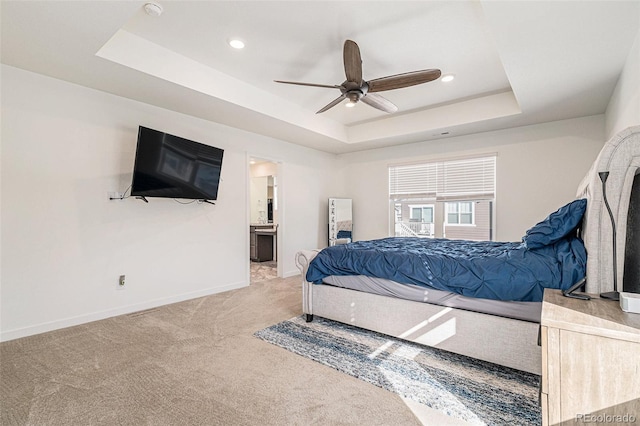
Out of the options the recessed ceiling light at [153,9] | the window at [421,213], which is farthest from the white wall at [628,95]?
the recessed ceiling light at [153,9]

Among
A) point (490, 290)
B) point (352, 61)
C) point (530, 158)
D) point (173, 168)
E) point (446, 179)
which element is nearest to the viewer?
point (490, 290)

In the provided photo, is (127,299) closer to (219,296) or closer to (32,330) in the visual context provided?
(32,330)

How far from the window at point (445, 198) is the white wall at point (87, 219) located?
316 centimetres

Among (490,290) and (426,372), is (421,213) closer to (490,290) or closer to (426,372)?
Result: (490,290)

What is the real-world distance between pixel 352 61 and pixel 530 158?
11.4 ft

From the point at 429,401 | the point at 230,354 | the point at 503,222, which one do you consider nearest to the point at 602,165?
the point at 429,401

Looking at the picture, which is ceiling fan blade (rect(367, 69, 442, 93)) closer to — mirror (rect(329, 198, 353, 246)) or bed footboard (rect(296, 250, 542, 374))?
bed footboard (rect(296, 250, 542, 374))

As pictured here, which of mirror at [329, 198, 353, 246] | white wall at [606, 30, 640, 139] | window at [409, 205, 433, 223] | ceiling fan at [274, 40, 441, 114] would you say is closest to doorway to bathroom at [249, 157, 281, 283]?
mirror at [329, 198, 353, 246]

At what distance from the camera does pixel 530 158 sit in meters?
4.35

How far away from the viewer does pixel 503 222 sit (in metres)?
4.57

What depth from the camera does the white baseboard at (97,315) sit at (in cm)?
269

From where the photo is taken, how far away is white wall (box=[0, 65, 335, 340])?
2707 mm

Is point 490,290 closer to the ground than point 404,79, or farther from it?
closer to the ground

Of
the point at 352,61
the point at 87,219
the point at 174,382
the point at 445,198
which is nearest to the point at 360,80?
the point at 352,61
